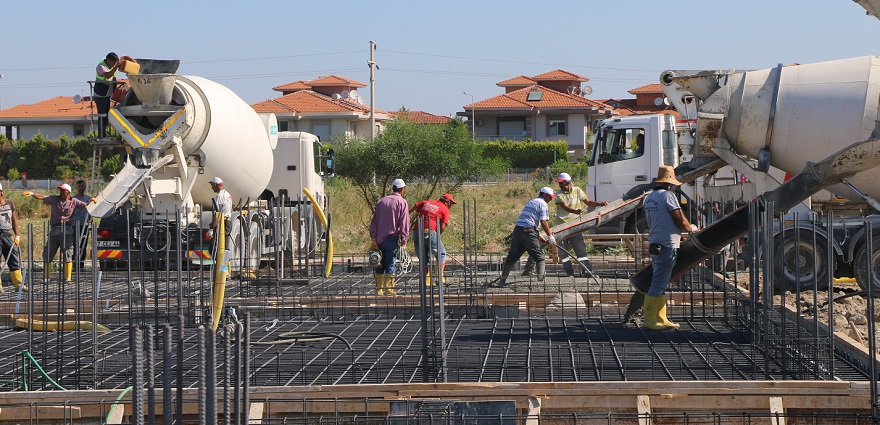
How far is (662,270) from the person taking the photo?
30.9 ft

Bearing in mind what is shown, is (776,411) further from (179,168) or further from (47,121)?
(47,121)

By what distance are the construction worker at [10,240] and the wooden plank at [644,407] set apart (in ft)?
31.9

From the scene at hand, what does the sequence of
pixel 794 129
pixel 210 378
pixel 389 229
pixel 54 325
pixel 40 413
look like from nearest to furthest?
pixel 210 378 < pixel 40 413 < pixel 54 325 < pixel 389 229 < pixel 794 129

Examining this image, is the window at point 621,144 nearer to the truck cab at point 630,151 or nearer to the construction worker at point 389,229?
the truck cab at point 630,151

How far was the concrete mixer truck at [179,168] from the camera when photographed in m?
14.3

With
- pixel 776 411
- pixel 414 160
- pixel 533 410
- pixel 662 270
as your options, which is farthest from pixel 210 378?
pixel 414 160

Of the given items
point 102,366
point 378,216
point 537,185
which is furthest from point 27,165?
point 102,366

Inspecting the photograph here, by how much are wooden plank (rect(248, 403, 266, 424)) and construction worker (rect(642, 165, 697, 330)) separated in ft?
12.9

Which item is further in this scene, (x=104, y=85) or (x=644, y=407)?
(x=104, y=85)

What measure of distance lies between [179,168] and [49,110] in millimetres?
48496

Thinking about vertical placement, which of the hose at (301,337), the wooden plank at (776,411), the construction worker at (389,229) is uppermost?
the construction worker at (389,229)

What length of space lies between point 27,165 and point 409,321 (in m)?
41.6

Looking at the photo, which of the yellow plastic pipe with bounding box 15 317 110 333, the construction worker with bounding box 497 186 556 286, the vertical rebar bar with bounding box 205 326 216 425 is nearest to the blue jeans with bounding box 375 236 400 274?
the construction worker with bounding box 497 186 556 286

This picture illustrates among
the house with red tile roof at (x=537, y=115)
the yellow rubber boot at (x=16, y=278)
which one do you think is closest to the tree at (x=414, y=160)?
the yellow rubber boot at (x=16, y=278)
